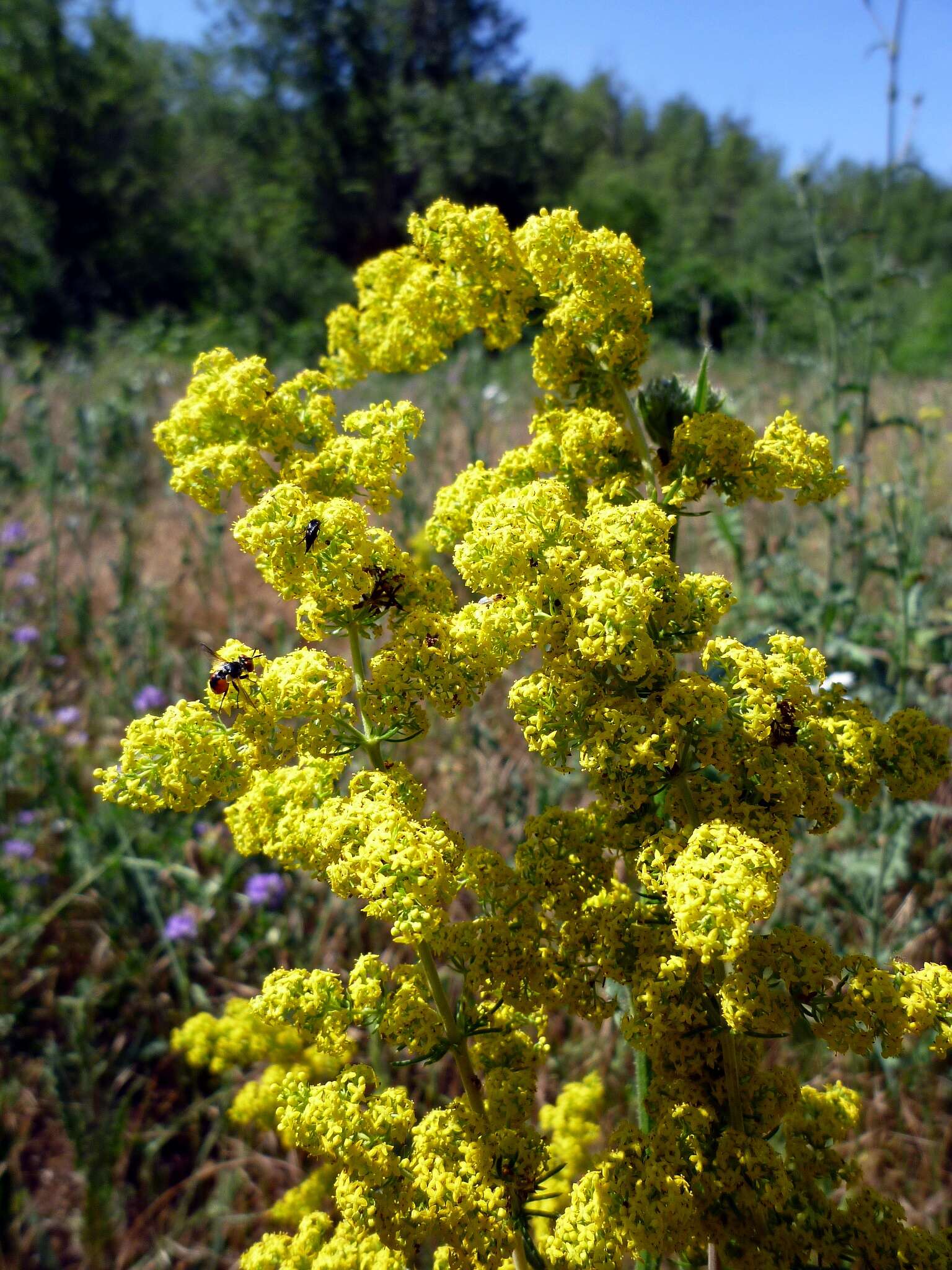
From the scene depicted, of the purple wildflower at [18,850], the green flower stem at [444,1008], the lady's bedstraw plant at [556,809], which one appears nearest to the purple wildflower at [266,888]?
the purple wildflower at [18,850]

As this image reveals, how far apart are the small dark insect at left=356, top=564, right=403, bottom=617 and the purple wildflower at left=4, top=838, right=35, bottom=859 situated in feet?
9.47

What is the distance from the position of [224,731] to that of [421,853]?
36cm

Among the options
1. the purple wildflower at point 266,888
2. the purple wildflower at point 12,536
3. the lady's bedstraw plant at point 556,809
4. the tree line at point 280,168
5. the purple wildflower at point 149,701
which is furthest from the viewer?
the tree line at point 280,168

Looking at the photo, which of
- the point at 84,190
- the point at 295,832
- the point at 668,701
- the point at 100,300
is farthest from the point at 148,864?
the point at 84,190

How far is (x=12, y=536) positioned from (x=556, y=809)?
526 cm

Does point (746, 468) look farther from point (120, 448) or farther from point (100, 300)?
point (100, 300)

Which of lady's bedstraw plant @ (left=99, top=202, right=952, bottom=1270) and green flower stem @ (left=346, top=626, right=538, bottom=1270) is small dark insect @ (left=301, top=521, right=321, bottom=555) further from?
green flower stem @ (left=346, top=626, right=538, bottom=1270)

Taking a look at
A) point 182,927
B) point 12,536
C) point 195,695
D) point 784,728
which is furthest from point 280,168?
point 784,728

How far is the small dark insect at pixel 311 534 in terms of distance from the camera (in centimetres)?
126

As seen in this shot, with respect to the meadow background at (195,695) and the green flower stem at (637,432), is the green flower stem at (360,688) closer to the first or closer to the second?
the green flower stem at (637,432)

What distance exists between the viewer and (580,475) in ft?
4.93

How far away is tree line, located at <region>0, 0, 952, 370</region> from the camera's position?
25.2 m

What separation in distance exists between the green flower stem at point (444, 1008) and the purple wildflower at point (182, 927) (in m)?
2.14

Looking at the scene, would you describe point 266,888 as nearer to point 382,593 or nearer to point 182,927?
point 182,927
